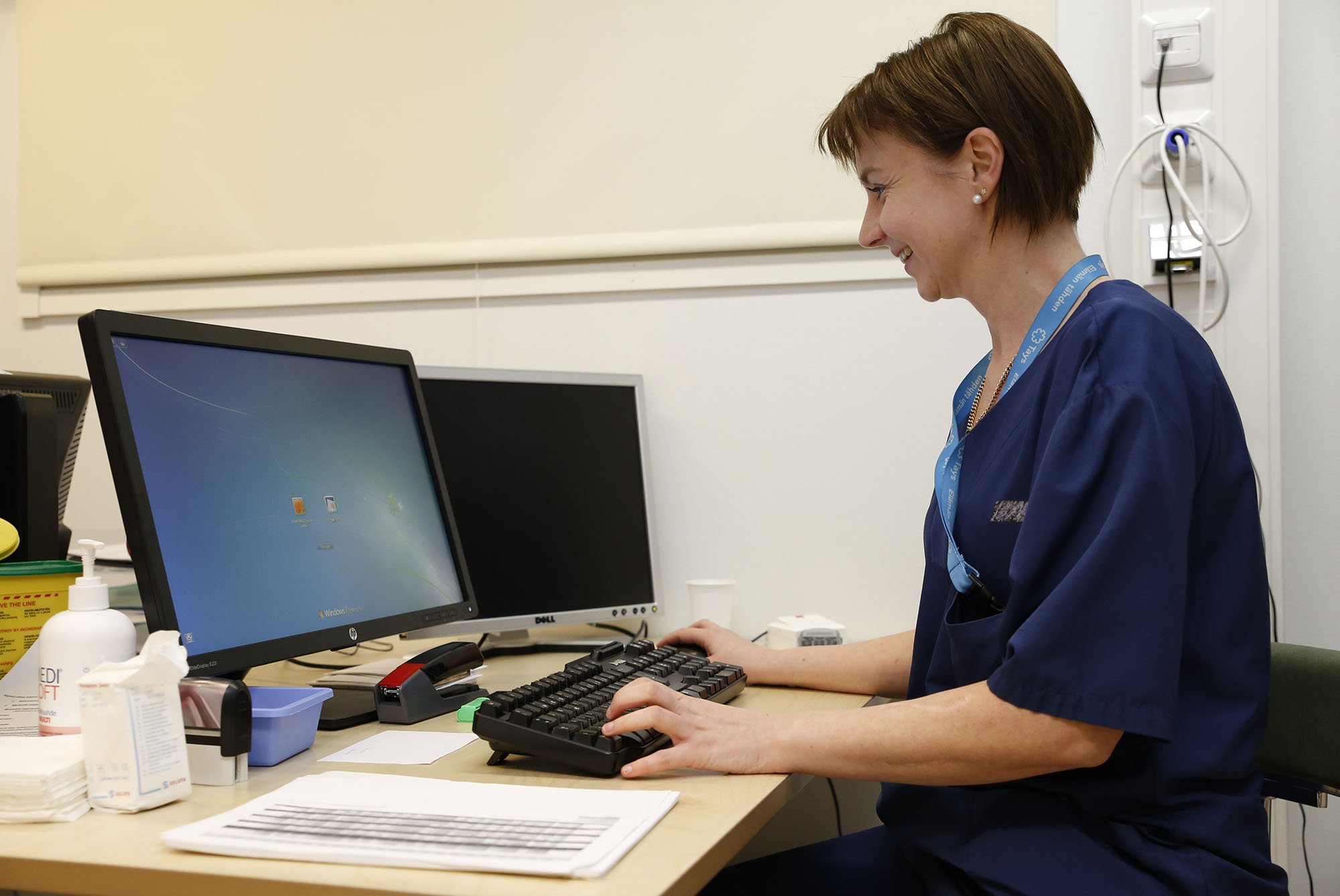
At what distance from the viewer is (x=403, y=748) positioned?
1.01 metres

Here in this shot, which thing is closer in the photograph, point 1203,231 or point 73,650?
point 73,650

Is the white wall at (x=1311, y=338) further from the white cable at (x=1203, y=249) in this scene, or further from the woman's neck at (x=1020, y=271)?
the woman's neck at (x=1020, y=271)

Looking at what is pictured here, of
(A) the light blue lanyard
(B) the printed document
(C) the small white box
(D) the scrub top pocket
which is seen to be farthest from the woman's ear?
(C) the small white box

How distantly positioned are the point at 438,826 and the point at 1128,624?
56 centimetres

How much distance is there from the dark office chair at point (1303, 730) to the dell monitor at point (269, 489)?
0.97 meters

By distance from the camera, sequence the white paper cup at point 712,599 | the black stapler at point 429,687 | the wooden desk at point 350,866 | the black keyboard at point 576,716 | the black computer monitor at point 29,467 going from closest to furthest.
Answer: the wooden desk at point 350,866 → the black keyboard at point 576,716 → the black stapler at point 429,687 → the black computer monitor at point 29,467 → the white paper cup at point 712,599

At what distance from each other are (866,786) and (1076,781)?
95cm

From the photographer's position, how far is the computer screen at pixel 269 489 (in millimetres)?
926

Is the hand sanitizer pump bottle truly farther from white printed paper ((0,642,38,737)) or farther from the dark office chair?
the dark office chair

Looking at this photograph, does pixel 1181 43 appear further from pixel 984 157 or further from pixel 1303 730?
pixel 1303 730

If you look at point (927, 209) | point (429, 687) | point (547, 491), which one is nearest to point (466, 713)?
point (429, 687)

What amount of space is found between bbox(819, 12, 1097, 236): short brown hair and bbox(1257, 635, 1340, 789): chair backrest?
0.53 metres

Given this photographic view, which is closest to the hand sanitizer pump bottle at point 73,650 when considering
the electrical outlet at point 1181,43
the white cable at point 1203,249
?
the white cable at point 1203,249

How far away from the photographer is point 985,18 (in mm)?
1094
